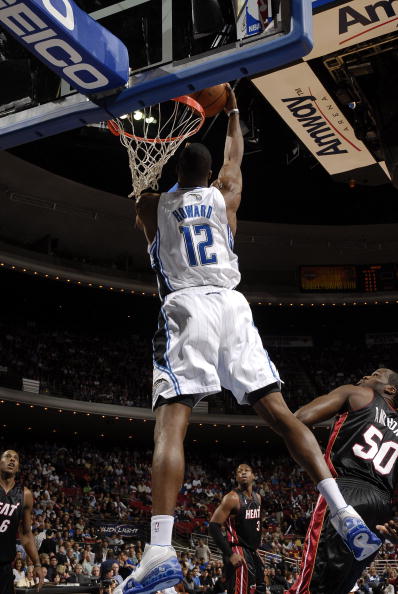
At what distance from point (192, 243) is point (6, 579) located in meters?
4.24

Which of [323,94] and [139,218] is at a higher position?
[323,94]

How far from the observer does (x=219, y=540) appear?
7.54m

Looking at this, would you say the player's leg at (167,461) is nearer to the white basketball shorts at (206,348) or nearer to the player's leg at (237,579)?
the white basketball shorts at (206,348)

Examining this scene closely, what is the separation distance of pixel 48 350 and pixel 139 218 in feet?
67.1

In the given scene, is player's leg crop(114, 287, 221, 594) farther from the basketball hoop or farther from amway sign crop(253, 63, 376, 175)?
amway sign crop(253, 63, 376, 175)

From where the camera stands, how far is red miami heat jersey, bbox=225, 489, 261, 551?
838 cm

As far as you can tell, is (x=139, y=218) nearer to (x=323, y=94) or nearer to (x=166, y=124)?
(x=166, y=124)

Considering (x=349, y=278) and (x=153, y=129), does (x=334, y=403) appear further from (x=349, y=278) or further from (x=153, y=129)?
(x=349, y=278)

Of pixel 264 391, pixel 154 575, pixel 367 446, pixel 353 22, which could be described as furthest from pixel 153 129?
pixel 154 575

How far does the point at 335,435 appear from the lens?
5039 millimetres

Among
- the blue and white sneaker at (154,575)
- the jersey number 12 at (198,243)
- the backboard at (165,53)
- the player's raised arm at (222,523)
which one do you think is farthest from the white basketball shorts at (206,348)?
the player's raised arm at (222,523)

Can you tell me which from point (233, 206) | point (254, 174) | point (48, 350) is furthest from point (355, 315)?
point (233, 206)

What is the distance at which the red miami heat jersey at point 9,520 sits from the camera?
6.44 metres

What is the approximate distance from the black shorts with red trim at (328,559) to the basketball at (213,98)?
8.79 feet
